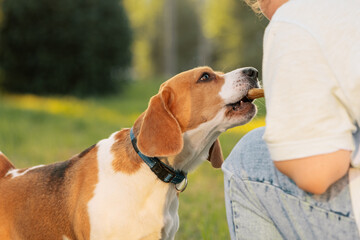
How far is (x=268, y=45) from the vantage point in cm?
173

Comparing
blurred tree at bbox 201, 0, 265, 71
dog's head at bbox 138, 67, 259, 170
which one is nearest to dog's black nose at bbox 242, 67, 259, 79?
dog's head at bbox 138, 67, 259, 170

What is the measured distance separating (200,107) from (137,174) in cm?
62

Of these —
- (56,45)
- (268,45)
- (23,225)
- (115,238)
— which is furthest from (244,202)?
(56,45)

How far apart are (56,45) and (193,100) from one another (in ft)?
42.3

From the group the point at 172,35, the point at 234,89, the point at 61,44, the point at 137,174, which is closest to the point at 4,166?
the point at 137,174

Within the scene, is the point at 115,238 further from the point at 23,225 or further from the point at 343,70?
the point at 343,70

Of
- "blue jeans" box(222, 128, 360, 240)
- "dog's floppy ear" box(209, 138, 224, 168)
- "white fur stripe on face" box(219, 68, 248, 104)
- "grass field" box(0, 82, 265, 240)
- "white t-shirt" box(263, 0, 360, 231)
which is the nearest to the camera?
"white t-shirt" box(263, 0, 360, 231)

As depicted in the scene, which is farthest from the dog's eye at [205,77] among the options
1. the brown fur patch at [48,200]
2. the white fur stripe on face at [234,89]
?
the brown fur patch at [48,200]

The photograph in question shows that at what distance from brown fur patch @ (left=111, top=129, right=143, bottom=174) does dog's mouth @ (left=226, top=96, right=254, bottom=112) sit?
0.71 metres

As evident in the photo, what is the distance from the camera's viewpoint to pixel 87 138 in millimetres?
8102

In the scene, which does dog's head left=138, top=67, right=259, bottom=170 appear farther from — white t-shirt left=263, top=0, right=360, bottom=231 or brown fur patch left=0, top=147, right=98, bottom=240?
white t-shirt left=263, top=0, right=360, bottom=231

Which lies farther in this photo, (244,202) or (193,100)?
(193,100)

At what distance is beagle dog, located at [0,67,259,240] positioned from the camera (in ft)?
9.05

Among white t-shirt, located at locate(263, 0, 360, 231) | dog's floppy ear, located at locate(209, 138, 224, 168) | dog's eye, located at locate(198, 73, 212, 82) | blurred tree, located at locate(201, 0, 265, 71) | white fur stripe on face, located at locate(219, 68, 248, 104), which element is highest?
white t-shirt, located at locate(263, 0, 360, 231)
